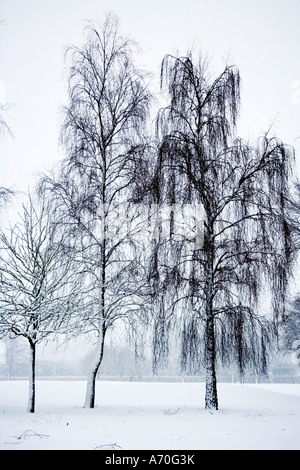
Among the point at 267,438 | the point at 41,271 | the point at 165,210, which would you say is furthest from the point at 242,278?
the point at 41,271

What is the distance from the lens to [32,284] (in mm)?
9539

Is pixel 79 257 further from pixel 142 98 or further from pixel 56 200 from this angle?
pixel 142 98

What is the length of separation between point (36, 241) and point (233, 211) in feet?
18.1

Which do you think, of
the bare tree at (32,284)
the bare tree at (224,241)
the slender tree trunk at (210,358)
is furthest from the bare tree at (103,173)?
the slender tree trunk at (210,358)

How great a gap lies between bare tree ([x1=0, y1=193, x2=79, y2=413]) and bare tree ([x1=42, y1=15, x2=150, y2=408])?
0.65 meters

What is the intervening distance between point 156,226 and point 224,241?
1895 millimetres

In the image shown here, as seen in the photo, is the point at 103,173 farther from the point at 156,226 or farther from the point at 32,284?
the point at 32,284

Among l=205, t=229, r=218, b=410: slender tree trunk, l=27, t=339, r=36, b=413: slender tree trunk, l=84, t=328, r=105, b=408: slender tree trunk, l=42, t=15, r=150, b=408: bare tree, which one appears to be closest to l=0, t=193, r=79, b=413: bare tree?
l=27, t=339, r=36, b=413: slender tree trunk

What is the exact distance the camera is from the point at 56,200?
11055 mm

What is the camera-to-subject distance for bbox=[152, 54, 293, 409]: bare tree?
9.43 m

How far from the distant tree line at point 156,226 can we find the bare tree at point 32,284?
4 cm

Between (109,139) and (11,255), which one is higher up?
(109,139)

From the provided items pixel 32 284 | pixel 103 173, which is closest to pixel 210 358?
pixel 32 284

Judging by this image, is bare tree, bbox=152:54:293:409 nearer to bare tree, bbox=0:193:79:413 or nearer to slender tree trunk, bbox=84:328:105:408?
slender tree trunk, bbox=84:328:105:408
